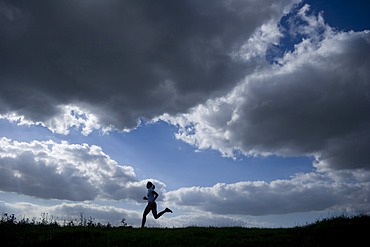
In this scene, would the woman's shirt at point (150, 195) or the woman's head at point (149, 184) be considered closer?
the woman's shirt at point (150, 195)

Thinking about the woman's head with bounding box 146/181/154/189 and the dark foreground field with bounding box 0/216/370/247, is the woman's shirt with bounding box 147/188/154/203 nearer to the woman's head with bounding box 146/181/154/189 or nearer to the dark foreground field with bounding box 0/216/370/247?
the woman's head with bounding box 146/181/154/189

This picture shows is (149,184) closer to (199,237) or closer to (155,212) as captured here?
(155,212)

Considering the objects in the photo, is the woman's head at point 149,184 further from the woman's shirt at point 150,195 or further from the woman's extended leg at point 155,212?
the woman's extended leg at point 155,212

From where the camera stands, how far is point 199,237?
16.1 metres

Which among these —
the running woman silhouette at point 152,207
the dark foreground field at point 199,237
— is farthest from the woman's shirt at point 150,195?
the dark foreground field at point 199,237

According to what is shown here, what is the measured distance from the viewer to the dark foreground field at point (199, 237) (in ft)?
47.8

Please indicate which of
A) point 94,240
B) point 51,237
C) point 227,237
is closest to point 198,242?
point 227,237

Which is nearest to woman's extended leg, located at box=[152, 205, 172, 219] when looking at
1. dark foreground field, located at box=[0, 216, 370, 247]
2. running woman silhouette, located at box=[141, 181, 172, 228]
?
running woman silhouette, located at box=[141, 181, 172, 228]

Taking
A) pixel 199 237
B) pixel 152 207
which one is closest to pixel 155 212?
pixel 152 207

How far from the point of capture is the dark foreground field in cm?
1457

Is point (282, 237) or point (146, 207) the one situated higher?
point (146, 207)

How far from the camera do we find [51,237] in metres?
15.4

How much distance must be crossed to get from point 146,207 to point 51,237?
6.46 metres

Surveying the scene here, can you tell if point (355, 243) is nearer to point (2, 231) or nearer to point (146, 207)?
point (146, 207)
